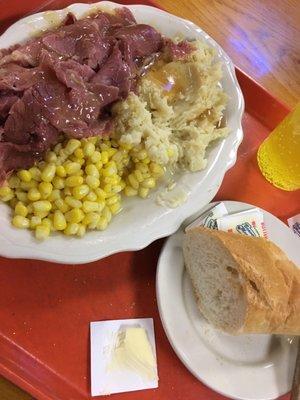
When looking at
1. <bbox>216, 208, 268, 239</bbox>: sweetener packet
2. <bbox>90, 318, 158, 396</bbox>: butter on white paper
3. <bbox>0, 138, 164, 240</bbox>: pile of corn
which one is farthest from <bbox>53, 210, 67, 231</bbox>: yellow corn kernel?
A: <bbox>216, 208, 268, 239</bbox>: sweetener packet

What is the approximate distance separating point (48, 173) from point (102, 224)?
0.73ft

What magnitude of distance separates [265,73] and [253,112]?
26 centimetres

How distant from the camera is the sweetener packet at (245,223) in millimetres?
1663

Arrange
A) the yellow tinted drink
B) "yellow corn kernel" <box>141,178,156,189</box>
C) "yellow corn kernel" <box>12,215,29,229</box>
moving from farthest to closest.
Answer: the yellow tinted drink < "yellow corn kernel" <box>141,178,156,189</box> < "yellow corn kernel" <box>12,215,29,229</box>

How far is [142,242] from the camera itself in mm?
1477

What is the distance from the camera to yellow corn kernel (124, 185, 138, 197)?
61.4 inches

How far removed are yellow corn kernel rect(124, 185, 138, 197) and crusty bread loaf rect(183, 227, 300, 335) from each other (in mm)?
219

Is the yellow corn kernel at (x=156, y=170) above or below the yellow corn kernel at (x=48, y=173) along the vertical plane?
above

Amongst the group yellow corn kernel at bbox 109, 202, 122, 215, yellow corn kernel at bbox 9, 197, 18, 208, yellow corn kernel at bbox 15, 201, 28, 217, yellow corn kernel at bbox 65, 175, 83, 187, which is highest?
yellow corn kernel at bbox 65, 175, 83, 187

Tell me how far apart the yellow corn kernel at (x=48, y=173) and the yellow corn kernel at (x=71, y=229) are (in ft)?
0.49

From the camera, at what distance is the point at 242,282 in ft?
4.75

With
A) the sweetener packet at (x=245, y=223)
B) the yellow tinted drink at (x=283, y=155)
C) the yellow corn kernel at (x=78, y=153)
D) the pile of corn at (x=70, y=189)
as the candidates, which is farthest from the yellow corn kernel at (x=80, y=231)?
the yellow tinted drink at (x=283, y=155)

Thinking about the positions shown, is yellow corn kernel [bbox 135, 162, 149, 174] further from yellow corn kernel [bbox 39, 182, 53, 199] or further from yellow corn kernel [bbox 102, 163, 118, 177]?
yellow corn kernel [bbox 39, 182, 53, 199]

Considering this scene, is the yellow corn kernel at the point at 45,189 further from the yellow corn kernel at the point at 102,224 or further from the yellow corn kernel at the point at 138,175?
the yellow corn kernel at the point at 138,175
